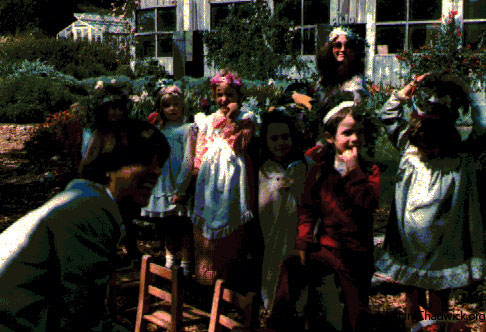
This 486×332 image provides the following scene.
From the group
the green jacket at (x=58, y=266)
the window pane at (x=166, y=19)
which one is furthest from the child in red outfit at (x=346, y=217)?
the window pane at (x=166, y=19)

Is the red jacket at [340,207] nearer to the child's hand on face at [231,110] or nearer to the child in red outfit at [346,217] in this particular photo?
the child in red outfit at [346,217]

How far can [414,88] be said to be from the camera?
3.44 metres

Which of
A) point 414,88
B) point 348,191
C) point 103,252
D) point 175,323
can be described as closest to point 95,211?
point 103,252

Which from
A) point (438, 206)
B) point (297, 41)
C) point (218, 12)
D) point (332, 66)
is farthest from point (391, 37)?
point (438, 206)

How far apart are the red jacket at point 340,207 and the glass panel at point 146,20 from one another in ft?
36.9

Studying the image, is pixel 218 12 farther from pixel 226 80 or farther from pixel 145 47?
pixel 226 80

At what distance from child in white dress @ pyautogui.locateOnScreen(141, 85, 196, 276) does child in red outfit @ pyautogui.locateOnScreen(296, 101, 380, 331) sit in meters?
1.58

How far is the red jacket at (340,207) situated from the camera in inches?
120

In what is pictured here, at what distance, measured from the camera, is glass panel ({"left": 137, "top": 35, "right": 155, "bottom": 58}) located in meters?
13.8

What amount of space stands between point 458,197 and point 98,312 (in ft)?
7.04

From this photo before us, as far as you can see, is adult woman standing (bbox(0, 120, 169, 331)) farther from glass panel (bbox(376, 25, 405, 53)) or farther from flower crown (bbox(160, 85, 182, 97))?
glass panel (bbox(376, 25, 405, 53))

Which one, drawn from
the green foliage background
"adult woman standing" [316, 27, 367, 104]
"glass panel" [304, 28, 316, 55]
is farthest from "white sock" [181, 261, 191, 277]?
"glass panel" [304, 28, 316, 55]

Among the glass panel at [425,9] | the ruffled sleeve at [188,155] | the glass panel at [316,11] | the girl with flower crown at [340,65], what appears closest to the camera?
the girl with flower crown at [340,65]

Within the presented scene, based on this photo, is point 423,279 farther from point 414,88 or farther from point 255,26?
point 255,26
